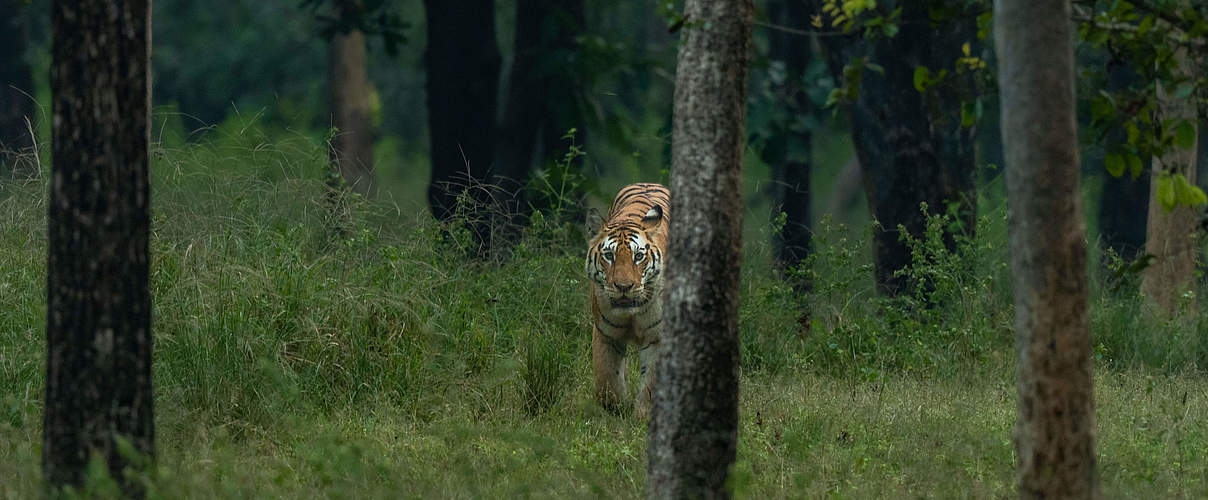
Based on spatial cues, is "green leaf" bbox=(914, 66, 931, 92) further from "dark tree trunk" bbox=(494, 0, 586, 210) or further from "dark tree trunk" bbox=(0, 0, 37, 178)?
"dark tree trunk" bbox=(0, 0, 37, 178)

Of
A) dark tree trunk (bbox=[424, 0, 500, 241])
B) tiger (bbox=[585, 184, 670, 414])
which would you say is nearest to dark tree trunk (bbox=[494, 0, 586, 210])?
dark tree trunk (bbox=[424, 0, 500, 241])

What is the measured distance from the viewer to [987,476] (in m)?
6.06

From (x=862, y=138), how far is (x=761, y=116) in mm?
2862

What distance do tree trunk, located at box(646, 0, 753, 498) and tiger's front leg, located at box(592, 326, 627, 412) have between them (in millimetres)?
2700

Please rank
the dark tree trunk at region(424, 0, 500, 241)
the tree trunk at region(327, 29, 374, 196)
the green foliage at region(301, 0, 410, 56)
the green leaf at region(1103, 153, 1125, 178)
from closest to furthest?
the green leaf at region(1103, 153, 1125, 178)
the green foliage at region(301, 0, 410, 56)
the dark tree trunk at region(424, 0, 500, 241)
the tree trunk at region(327, 29, 374, 196)

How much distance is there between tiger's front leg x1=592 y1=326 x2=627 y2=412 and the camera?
7590 millimetres

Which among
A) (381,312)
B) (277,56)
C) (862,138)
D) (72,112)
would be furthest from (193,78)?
(72,112)

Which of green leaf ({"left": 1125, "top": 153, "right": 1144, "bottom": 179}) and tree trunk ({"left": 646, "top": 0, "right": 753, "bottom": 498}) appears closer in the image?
green leaf ({"left": 1125, "top": 153, "right": 1144, "bottom": 179})

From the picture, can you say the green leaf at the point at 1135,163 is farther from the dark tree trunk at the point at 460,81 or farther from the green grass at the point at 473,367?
the dark tree trunk at the point at 460,81

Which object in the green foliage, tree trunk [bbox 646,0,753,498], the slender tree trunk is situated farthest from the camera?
the slender tree trunk

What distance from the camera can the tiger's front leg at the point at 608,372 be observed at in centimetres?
759

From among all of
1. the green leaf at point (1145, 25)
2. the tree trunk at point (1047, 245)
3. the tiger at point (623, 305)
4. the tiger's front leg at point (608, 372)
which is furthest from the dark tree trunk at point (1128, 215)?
the tree trunk at point (1047, 245)

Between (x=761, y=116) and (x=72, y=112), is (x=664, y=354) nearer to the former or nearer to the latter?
(x=72, y=112)

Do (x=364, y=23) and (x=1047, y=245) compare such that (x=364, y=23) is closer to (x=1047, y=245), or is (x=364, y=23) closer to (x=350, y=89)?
(x=350, y=89)
